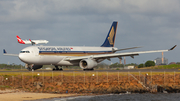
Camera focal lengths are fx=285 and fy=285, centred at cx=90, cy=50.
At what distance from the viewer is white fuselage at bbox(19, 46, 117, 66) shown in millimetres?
47125

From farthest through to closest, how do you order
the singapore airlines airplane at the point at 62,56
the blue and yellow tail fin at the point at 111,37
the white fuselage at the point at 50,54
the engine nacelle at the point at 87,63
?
1. the blue and yellow tail fin at the point at 111,37
2. the engine nacelle at the point at 87,63
3. the singapore airlines airplane at the point at 62,56
4. the white fuselage at the point at 50,54

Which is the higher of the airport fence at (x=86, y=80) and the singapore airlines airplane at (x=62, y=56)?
the singapore airlines airplane at (x=62, y=56)

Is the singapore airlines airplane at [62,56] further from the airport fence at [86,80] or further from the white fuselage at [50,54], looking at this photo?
the airport fence at [86,80]

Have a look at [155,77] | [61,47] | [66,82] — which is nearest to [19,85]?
[66,82]

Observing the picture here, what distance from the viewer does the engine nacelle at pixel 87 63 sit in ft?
164

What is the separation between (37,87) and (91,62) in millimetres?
14755

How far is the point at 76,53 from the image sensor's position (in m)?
54.9

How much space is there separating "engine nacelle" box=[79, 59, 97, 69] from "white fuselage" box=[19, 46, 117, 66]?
2.20 metres

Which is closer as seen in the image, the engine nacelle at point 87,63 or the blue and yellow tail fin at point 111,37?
the engine nacelle at point 87,63

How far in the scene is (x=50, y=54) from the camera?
49.7m

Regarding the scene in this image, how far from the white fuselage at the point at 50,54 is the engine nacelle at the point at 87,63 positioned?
2201mm

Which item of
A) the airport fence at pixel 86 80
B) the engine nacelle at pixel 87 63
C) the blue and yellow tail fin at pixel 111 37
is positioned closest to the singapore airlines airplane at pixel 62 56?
the engine nacelle at pixel 87 63

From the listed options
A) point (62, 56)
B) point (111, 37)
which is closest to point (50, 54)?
point (62, 56)

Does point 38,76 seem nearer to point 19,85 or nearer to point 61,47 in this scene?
point 19,85
